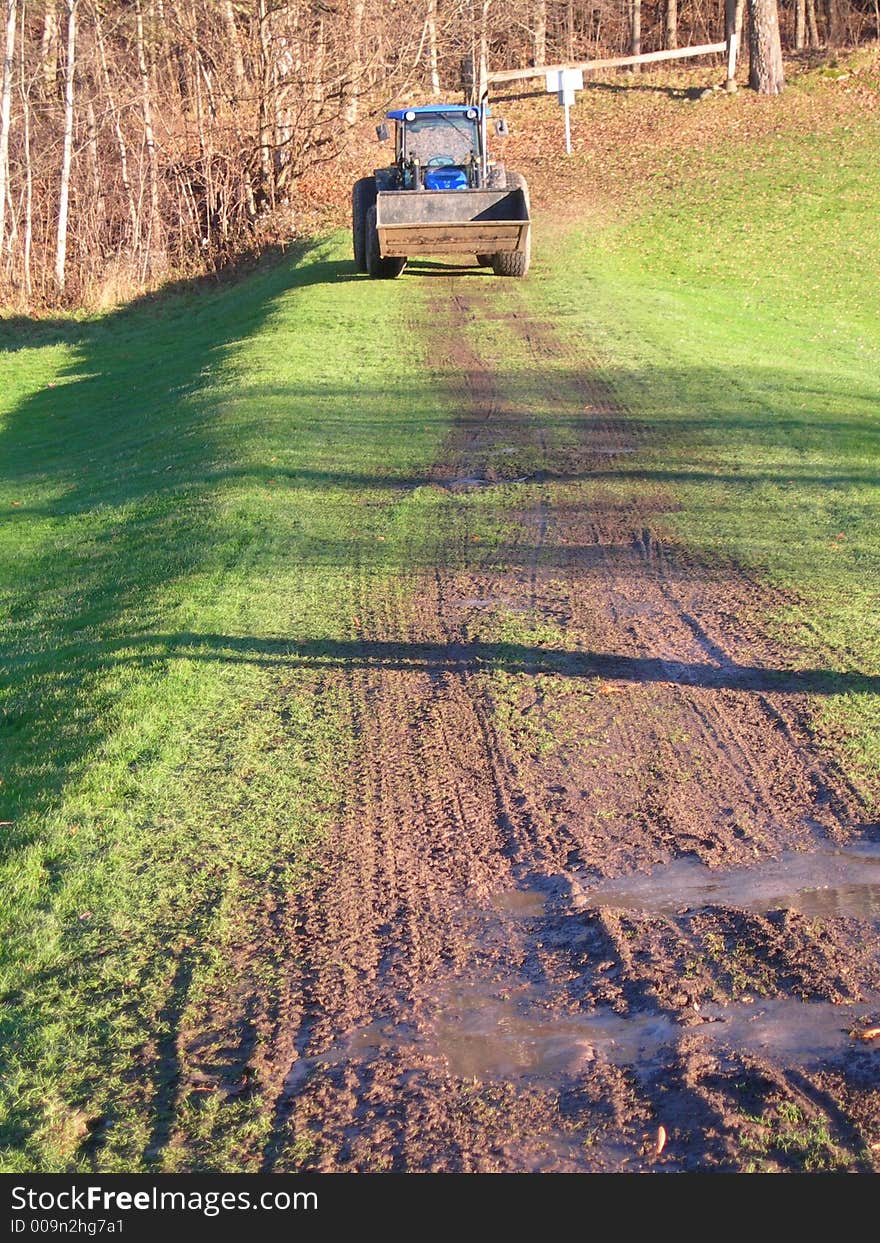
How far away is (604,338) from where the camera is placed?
53.1 ft

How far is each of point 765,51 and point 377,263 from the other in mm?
19274

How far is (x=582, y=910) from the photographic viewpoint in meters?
4.33

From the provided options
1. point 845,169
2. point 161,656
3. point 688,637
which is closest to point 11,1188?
point 161,656

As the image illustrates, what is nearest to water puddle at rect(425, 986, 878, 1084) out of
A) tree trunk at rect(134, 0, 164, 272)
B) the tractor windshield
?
the tractor windshield

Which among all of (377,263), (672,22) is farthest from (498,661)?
(672,22)

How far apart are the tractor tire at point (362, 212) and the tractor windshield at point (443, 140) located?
90 centimetres

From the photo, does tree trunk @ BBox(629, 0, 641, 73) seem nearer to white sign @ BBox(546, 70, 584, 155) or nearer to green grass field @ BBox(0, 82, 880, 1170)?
white sign @ BBox(546, 70, 584, 155)

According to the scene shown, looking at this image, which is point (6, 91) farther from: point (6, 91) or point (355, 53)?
point (355, 53)

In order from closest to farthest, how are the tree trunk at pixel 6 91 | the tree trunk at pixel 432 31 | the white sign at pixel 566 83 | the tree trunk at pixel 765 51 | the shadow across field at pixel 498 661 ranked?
the shadow across field at pixel 498 661
the tree trunk at pixel 6 91
the white sign at pixel 566 83
the tree trunk at pixel 432 31
the tree trunk at pixel 765 51

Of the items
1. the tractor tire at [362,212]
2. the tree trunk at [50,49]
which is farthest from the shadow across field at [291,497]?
the tree trunk at [50,49]

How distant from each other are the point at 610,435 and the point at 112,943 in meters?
8.06

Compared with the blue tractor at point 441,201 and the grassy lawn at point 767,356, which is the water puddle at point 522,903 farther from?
the blue tractor at point 441,201

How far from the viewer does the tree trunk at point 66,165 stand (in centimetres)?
2681

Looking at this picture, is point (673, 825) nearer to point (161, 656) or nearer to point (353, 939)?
point (353, 939)
